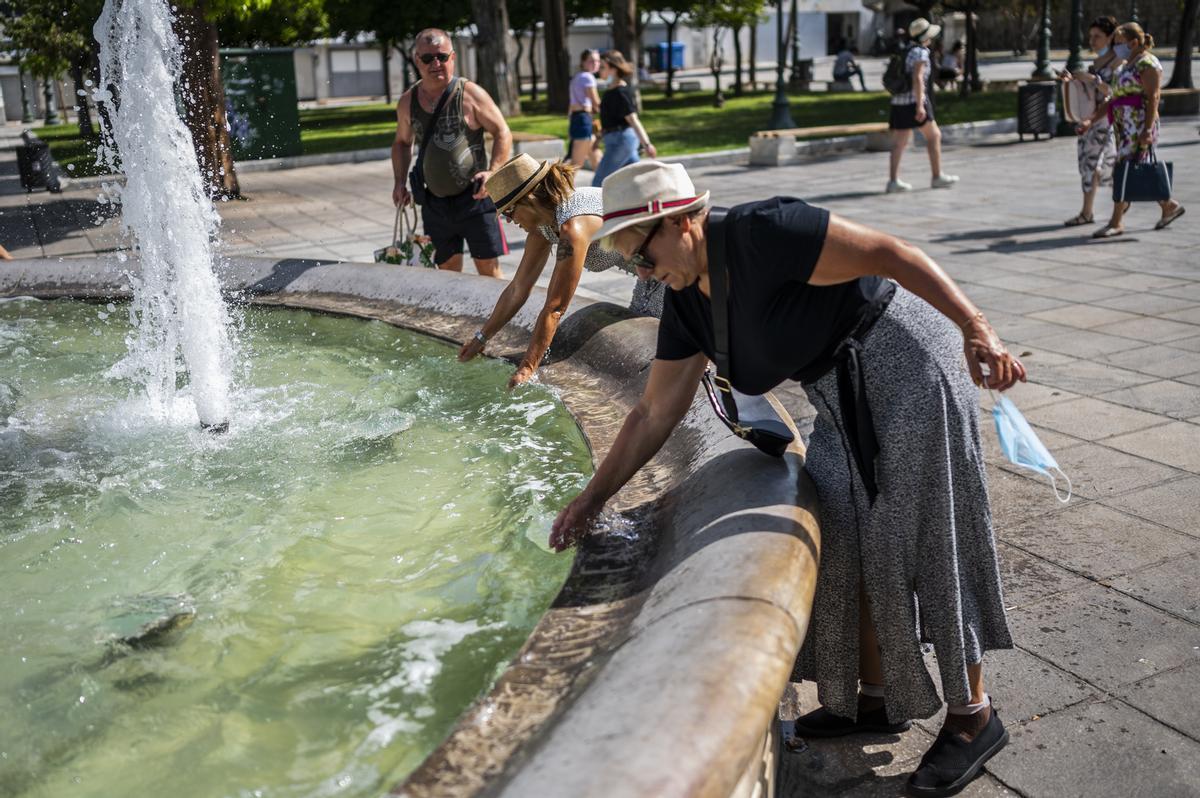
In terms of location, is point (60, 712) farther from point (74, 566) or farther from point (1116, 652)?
point (1116, 652)

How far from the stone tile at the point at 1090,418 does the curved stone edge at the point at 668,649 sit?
2.62 m

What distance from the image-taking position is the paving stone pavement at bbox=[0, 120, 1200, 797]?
10.7 feet

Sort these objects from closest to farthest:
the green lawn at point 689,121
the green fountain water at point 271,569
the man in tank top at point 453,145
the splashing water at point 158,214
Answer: the green fountain water at point 271,569
the splashing water at point 158,214
the man in tank top at point 453,145
the green lawn at point 689,121

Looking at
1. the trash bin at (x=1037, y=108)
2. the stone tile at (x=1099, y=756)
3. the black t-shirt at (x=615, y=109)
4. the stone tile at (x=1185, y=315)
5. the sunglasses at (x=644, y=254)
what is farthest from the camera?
the trash bin at (x=1037, y=108)

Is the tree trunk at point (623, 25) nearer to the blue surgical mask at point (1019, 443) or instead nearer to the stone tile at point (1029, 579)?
the stone tile at point (1029, 579)

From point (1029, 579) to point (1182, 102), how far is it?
19837 millimetres

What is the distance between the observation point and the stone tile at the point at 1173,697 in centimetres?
331

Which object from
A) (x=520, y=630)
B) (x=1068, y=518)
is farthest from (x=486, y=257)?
(x=520, y=630)

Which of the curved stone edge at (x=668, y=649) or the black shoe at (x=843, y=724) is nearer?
the curved stone edge at (x=668, y=649)

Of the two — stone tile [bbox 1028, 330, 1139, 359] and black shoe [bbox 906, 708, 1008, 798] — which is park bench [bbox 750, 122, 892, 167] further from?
black shoe [bbox 906, 708, 1008, 798]

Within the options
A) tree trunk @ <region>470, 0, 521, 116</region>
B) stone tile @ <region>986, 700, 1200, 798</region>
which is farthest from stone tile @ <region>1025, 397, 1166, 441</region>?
tree trunk @ <region>470, 0, 521, 116</region>

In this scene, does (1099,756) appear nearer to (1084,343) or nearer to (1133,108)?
(1084,343)

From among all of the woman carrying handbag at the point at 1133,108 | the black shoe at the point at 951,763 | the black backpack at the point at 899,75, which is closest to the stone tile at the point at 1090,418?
the black shoe at the point at 951,763

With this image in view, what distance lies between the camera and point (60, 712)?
3.02 m
